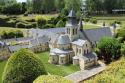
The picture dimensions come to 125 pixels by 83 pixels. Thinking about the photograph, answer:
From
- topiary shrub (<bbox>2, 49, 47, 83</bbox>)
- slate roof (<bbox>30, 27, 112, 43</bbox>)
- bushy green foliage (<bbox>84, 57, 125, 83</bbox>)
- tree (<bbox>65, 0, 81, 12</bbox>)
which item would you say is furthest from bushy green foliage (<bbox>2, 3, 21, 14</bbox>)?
bushy green foliage (<bbox>84, 57, 125, 83</bbox>)

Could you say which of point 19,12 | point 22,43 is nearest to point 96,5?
point 19,12

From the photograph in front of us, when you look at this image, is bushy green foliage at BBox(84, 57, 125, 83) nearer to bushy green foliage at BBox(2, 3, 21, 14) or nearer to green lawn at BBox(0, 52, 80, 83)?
green lawn at BBox(0, 52, 80, 83)

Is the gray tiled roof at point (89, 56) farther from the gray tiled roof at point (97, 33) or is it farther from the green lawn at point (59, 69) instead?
the gray tiled roof at point (97, 33)

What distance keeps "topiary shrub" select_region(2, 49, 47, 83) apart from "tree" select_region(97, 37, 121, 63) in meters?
25.9

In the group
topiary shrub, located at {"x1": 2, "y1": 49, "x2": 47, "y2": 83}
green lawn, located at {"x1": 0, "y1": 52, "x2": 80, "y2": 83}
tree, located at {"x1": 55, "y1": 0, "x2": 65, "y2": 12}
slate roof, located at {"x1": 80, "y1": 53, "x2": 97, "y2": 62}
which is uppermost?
tree, located at {"x1": 55, "y1": 0, "x2": 65, "y2": 12}

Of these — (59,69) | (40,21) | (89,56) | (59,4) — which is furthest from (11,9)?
(59,69)

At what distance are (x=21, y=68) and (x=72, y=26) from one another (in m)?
28.6

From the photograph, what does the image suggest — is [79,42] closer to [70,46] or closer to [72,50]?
[72,50]

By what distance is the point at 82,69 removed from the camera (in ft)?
170

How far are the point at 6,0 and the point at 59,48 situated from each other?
91114 millimetres

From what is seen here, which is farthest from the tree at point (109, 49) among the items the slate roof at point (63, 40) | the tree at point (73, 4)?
the tree at point (73, 4)

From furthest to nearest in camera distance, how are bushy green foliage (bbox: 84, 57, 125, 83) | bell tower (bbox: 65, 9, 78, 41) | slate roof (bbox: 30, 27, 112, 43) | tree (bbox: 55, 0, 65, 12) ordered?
tree (bbox: 55, 0, 65, 12) < slate roof (bbox: 30, 27, 112, 43) < bell tower (bbox: 65, 9, 78, 41) < bushy green foliage (bbox: 84, 57, 125, 83)

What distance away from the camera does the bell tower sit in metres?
57.3

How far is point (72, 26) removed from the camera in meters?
57.3
